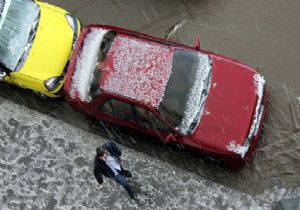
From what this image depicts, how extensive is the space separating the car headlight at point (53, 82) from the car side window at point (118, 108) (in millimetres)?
1093

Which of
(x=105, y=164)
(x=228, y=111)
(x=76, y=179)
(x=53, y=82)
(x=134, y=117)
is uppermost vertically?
(x=53, y=82)

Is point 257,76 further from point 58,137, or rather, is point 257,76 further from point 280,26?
point 58,137

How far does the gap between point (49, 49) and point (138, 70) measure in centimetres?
196

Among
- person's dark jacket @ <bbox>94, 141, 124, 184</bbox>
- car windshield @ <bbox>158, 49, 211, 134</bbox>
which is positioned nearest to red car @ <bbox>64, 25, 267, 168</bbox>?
car windshield @ <bbox>158, 49, 211, 134</bbox>

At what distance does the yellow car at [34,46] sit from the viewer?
31.9ft

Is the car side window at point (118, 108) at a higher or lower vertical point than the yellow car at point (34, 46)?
lower

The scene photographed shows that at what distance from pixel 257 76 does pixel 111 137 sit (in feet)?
9.85

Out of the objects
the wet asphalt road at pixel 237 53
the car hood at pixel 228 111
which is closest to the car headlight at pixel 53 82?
the wet asphalt road at pixel 237 53

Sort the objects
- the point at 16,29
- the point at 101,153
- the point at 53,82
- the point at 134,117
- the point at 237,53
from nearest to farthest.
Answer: the point at 101,153
the point at 134,117
the point at 53,82
the point at 16,29
the point at 237,53

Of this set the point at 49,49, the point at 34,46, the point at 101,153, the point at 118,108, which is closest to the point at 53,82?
the point at 49,49

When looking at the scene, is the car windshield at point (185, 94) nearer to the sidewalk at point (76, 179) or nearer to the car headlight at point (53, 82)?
the sidewalk at point (76, 179)

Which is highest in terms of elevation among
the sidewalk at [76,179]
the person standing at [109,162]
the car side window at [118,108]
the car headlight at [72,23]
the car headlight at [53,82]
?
the car headlight at [72,23]

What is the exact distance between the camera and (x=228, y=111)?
8.81m

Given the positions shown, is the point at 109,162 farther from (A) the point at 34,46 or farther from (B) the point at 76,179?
(A) the point at 34,46
